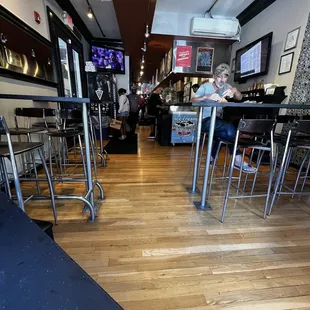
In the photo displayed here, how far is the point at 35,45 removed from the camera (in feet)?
9.48

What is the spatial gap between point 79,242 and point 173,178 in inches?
61.4

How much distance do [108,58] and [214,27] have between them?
3460 mm

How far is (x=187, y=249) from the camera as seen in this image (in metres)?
1.39

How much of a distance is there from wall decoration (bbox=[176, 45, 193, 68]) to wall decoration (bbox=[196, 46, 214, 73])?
25cm

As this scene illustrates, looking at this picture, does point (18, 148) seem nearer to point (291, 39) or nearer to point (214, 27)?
point (291, 39)

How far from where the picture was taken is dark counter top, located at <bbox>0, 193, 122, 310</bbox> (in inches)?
18.7

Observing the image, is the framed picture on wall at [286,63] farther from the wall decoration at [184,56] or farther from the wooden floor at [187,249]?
the wooden floor at [187,249]

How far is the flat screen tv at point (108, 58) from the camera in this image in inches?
245

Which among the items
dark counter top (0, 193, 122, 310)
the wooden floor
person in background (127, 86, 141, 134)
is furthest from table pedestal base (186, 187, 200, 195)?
person in background (127, 86, 141, 134)

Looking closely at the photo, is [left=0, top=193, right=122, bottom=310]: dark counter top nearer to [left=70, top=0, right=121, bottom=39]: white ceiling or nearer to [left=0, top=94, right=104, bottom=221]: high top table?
[left=0, top=94, right=104, bottom=221]: high top table

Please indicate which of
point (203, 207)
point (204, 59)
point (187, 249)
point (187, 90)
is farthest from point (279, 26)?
point (187, 249)

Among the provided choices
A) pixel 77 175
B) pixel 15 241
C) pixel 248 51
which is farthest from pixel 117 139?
pixel 15 241

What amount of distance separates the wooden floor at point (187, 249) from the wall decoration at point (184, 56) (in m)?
4.19

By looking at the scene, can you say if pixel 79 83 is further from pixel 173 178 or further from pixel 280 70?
pixel 280 70
